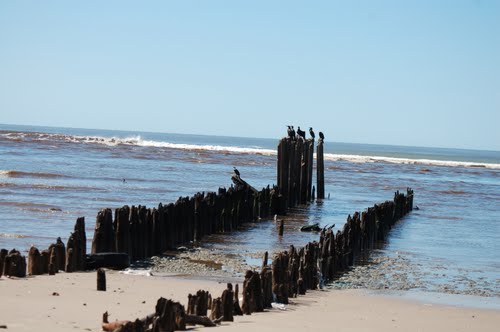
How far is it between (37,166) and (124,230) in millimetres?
33137

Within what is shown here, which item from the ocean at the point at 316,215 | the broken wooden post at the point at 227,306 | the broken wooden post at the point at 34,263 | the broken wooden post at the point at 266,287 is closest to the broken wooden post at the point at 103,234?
the ocean at the point at 316,215

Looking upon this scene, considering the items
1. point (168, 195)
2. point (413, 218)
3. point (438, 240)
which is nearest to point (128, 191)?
point (168, 195)

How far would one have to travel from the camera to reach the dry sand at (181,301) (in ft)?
33.2

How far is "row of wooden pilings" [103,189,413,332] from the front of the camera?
945 centimetres

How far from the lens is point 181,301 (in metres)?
12.1

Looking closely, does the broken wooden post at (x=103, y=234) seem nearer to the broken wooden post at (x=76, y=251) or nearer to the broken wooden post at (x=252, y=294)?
the broken wooden post at (x=76, y=251)

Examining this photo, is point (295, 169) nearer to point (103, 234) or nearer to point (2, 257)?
point (103, 234)

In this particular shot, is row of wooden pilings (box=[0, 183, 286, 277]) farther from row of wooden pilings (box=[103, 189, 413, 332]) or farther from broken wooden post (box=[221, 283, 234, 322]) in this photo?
broken wooden post (box=[221, 283, 234, 322])

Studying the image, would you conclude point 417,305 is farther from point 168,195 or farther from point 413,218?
point 168,195

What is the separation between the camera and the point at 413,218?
31.7m

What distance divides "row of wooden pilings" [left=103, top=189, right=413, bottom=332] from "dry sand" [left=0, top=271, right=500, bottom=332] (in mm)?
196

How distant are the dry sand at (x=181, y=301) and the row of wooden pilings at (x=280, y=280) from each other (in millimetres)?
196

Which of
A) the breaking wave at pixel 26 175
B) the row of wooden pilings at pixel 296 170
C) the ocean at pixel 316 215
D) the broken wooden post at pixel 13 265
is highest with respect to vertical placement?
the row of wooden pilings at pixel 296 170

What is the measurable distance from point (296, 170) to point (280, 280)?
65.6 feet
